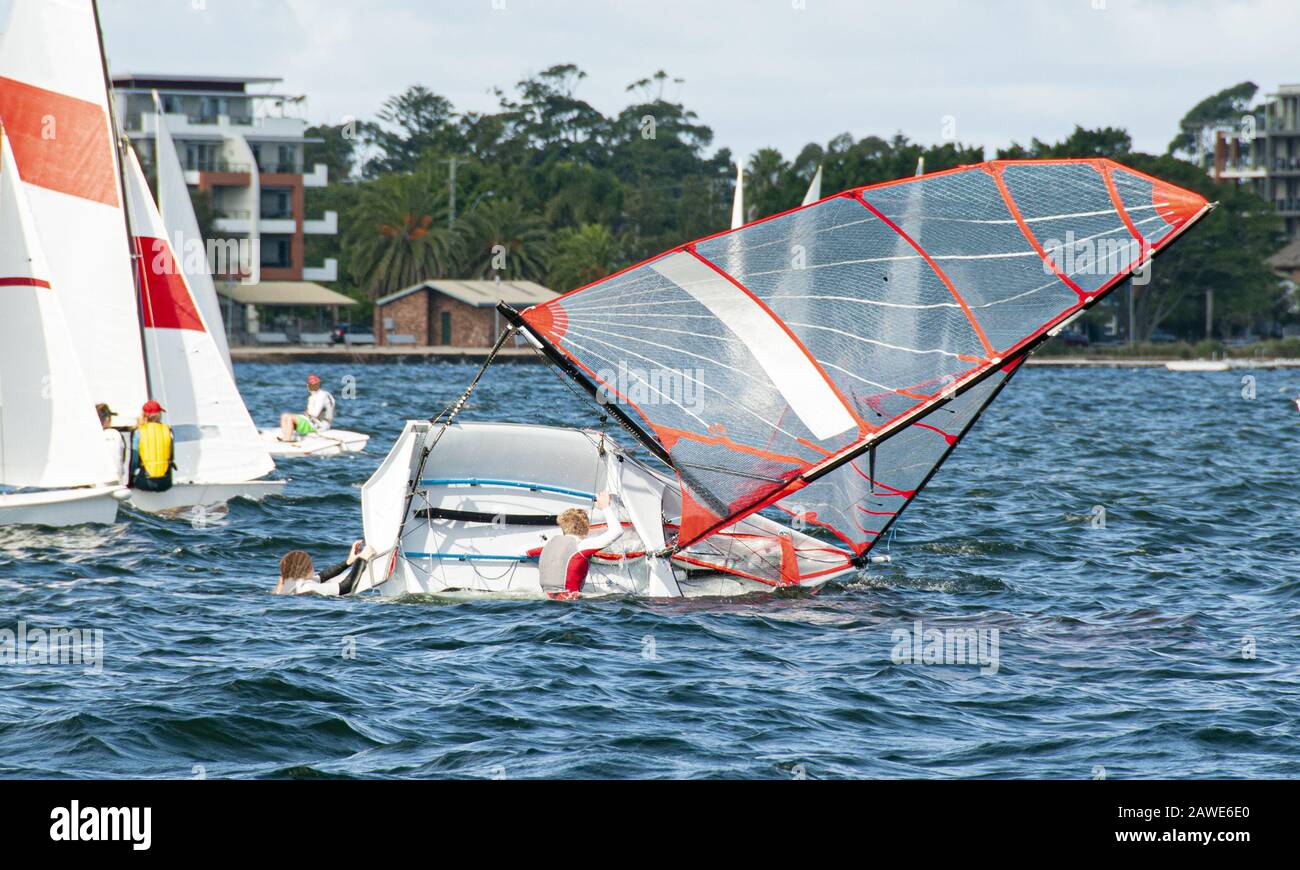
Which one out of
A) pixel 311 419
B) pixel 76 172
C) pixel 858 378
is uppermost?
pixel 76 172

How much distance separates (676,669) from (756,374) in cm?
454

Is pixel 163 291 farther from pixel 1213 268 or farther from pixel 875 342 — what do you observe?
pixel 1213 268

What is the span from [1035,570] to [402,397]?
3914 centimetres

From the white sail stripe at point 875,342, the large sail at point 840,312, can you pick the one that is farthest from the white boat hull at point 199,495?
the white sail stripe at point 875,342

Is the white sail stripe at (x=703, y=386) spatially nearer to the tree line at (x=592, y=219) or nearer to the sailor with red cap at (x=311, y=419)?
the sailor with red cap at (x=311, y=419)

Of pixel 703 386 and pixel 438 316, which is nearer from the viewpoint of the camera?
pixel 703 386

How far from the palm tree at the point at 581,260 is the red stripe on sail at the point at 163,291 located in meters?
75.5

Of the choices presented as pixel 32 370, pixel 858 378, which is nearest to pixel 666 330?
pixel 858 378

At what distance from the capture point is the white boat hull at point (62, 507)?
58.7 ft

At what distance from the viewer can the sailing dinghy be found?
15039 mm

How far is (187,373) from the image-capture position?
901 inches

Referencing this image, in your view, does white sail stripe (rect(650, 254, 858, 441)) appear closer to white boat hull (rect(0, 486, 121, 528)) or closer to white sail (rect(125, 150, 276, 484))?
white boat hull (rect(0, 486, 121, 528))

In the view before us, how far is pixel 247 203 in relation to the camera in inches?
3506

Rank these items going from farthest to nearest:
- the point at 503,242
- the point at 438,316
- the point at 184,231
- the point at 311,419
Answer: the point at 503,242 → the point at 438,316 → the point at 311,419 → the point at 184,231
